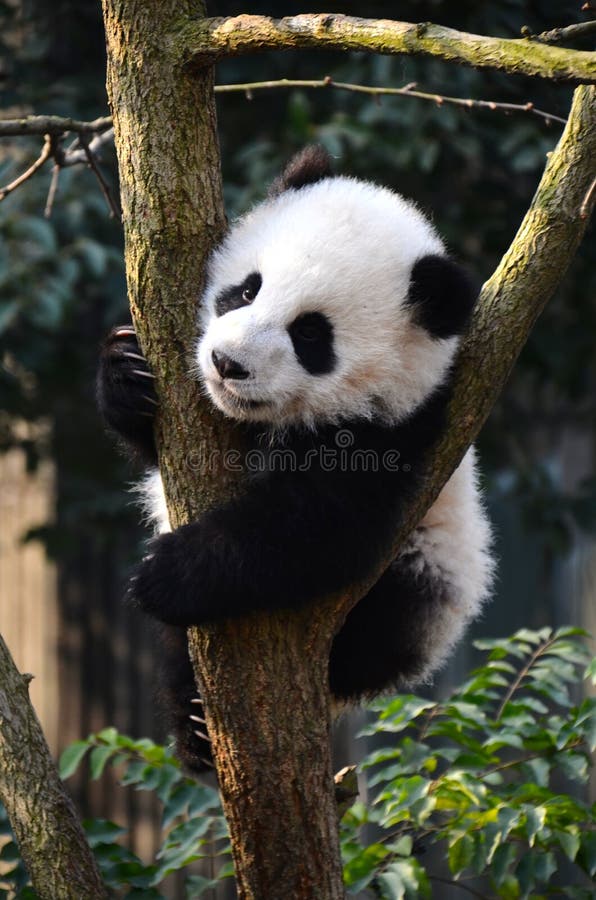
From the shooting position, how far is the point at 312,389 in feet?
9.51

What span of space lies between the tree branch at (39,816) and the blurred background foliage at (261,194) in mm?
1923

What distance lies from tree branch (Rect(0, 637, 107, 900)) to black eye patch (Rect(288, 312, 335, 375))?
42.2 inches

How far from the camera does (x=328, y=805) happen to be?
2.59 metres

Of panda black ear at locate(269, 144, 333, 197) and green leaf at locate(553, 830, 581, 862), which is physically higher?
panda black ear at locate(269, 144, 333, 197)

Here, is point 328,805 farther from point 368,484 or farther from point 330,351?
point 330,351

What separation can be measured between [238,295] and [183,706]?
1.33m

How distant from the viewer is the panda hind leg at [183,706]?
135 inches

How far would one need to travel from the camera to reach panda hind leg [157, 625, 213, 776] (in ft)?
11.2

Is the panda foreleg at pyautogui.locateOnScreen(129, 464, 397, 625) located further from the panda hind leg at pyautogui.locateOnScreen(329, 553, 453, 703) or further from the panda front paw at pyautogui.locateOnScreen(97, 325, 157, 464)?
the panda hind leg at pyautogui.locateOnScreen(329, 553, 453, 703)

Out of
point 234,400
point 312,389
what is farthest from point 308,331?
point 234,400

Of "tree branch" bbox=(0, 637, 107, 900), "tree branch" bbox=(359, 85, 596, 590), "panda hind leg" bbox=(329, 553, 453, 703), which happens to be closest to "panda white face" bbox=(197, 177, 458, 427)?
"tree branch" bbox=(359, 85, 596, 590)

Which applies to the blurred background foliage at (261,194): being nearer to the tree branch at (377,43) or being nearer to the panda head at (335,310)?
the panda head at (335,310)

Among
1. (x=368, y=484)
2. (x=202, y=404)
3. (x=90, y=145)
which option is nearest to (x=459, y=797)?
(x=368, y=484)

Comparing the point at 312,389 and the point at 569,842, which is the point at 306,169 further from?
the point at 569,842
